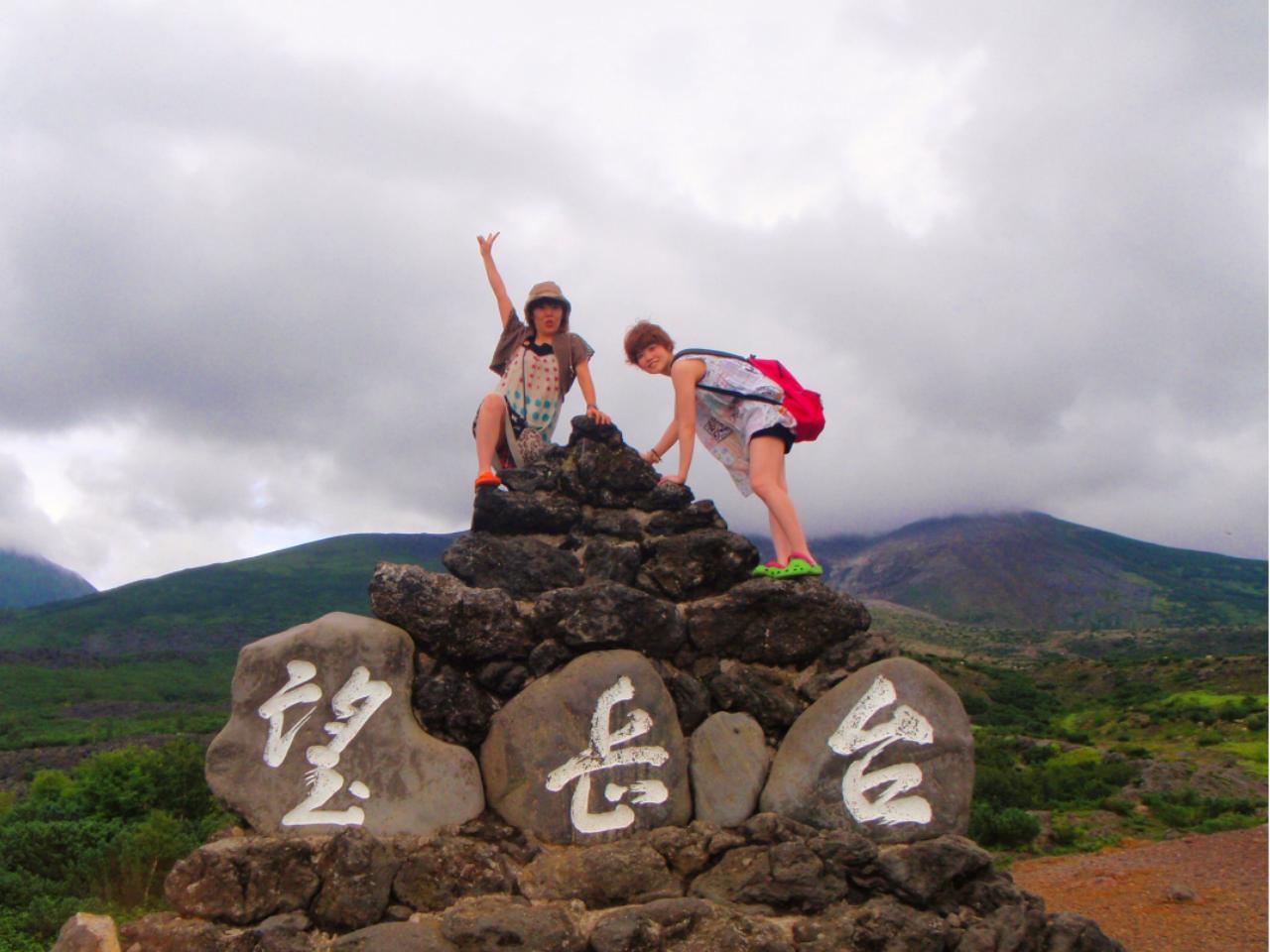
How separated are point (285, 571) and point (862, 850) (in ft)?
429

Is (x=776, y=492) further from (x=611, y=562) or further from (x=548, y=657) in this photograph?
(x=548, y=657)

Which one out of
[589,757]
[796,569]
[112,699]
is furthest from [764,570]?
[112,699]

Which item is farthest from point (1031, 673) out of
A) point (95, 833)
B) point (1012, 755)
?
point (95, 833)

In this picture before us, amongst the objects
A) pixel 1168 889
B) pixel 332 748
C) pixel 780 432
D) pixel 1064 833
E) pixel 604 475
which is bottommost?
pixel 1064 833

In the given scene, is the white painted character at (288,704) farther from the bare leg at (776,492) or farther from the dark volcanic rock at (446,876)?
the bare leg at (776,492)

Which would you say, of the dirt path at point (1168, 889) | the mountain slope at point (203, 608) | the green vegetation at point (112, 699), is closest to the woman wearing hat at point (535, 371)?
the dirt path at point (1168, 889)

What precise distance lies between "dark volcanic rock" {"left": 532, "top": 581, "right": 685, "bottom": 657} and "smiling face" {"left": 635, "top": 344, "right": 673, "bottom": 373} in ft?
4.98

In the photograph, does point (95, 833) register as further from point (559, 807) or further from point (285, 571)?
point (285, 571)

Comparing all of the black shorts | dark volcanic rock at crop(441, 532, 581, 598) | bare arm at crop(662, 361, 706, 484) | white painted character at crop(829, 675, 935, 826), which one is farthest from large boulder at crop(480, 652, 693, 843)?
the black shorts

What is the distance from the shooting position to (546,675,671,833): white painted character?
4195mm

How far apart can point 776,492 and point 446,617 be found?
1.96 m

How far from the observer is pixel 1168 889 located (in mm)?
11727

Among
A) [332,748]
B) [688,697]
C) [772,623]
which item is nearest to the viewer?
[332,748]

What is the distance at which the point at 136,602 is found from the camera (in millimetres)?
101125
